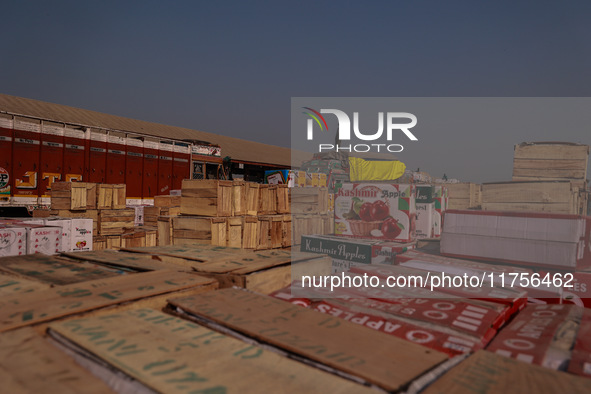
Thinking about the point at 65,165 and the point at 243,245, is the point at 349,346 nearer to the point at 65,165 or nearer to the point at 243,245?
the point at 243,245

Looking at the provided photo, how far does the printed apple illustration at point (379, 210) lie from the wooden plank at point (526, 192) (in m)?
1.30

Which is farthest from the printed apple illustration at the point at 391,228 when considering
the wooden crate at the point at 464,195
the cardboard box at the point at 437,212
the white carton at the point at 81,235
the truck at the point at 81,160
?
the truck at the point at 81,160

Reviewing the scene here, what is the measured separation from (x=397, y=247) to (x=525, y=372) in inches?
117

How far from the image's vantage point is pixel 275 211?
9.51 m

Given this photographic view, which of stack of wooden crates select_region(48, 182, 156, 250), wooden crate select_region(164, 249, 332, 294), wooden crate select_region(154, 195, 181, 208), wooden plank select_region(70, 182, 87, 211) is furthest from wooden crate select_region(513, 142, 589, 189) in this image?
wooden plank select_region(70, 182, 87, 211)

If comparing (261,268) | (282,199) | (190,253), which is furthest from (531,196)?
(282,199)

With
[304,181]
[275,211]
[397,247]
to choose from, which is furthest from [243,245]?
[304,181]

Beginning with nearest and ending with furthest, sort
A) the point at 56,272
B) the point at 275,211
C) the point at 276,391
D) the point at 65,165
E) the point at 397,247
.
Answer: the point at 276,391 < the point at 56,272 < the point at 397,247 < the point at 275,211 < the point at 65,165

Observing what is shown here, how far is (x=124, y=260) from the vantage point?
2.81 m

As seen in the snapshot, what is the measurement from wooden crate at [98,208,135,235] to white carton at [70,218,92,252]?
1.88m

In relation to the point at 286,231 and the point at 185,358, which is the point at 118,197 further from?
the point at 185,358

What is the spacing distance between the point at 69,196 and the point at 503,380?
11080mm

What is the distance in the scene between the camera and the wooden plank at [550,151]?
505cm

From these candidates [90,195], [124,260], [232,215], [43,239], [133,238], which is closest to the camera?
[124,260]
